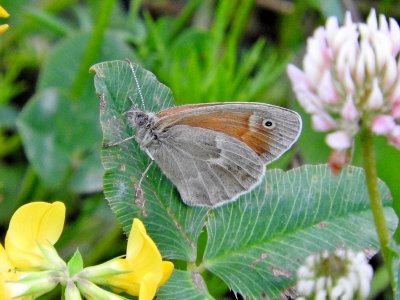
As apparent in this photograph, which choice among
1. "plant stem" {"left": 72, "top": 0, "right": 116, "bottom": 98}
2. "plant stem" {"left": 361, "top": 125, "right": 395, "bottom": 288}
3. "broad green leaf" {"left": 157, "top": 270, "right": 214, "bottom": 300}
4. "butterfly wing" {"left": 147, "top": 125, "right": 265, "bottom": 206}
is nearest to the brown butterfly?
"butterfly wing" {"left": 147, "top": 125, "right": 265, "bottom": 206}

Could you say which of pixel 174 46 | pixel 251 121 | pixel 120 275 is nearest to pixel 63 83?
pixel 174 46

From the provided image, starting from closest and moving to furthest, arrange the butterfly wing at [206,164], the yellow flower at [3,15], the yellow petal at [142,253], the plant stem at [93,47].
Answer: the yellow petal at [142,253] → the yellow flower at [3,15] → the butterfly wing at [206,164] → the plant stem at [93,47]

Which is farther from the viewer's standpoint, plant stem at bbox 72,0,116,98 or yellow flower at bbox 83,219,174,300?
plant stem at bbox 72,0,116,98

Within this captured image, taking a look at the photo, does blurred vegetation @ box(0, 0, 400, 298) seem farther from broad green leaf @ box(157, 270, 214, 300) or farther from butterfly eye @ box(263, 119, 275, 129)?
broad green leaf @ box(157, 270, 214, 300)

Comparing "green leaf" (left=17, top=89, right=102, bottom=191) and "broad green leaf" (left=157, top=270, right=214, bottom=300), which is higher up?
"broad green leaf" (left=157, top=270, right=214, bottom=300)

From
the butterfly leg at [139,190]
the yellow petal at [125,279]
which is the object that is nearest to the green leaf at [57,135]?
the butterfly leg at [139,190]

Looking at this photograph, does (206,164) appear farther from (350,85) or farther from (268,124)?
(350,85)

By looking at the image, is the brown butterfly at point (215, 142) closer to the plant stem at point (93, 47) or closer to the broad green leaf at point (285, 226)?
the broad green leaf at point (285, 226)
